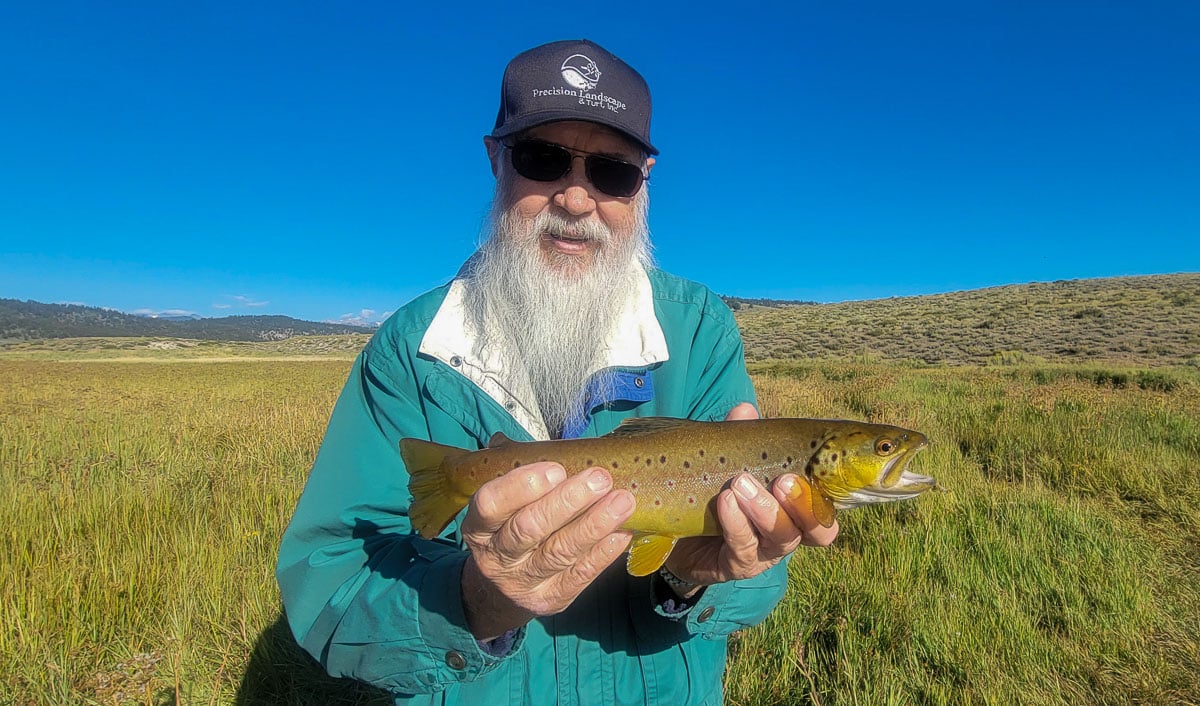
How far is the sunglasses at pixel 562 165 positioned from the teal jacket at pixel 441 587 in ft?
2.45

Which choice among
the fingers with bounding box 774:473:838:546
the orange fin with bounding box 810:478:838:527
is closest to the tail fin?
the fingers with bounding box 774:473:838:546

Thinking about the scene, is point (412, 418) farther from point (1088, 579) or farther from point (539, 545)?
point (1088, 579)

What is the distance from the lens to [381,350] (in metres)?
2.52

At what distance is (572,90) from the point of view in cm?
275

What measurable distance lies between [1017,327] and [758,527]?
4745cm

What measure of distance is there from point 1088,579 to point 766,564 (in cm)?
338

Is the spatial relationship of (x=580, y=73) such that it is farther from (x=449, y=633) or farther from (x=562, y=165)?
(x=449, y=633)

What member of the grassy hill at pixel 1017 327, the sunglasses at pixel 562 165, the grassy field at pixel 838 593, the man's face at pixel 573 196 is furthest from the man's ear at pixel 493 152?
the grassy hill at pixel 1017 327

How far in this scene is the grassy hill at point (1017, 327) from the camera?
3055 centimetres

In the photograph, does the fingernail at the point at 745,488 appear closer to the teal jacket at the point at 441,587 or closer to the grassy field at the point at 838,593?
the teal jacket at the point at 441,587

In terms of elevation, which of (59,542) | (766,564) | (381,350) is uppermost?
(381,350)

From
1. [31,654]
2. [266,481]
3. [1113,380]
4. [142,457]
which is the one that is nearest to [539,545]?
[31,654]

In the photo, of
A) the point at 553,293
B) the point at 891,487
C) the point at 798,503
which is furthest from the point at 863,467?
the point at 553,293

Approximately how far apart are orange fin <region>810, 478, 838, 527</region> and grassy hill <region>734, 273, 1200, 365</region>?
98.2 ft
